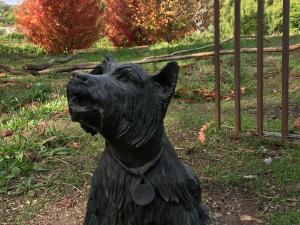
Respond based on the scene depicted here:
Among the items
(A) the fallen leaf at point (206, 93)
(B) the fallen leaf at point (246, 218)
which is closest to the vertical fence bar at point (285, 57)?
(B) the fallen leaf at point (246, 218)

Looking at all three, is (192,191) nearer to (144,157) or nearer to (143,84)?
(144,157)

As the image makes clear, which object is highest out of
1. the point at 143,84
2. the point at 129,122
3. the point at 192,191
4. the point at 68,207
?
the point at 143,84

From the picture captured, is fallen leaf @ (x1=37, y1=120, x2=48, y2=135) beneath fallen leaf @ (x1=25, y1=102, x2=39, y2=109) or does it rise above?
beneath

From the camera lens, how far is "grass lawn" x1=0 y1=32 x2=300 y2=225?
13.2 ft

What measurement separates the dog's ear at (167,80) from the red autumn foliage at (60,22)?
1320 centimetres

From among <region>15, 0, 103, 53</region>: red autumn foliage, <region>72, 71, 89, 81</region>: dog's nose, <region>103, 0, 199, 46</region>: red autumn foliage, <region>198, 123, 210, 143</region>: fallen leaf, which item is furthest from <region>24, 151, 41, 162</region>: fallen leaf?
<region>103, 0, 199, 46</region>: red autumn foliage

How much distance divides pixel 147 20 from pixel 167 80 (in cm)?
1450

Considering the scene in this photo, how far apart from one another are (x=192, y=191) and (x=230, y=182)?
2.13m

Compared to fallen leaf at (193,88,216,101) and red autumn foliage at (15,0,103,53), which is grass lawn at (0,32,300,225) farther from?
red autumn foliage at (15,0,103,53)

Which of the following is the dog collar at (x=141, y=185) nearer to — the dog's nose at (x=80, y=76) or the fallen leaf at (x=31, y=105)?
the dog's nose at (x=80, y=76)

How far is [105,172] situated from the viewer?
223cm

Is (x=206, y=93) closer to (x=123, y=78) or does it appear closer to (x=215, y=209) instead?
(x=215, y=209)

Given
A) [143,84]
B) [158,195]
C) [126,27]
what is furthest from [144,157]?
[126,27]

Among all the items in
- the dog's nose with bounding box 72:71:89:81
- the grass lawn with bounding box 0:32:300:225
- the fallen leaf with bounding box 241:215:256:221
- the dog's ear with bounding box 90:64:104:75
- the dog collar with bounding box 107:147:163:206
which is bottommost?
the fallen leaf with bounding box 241:215:256:221
